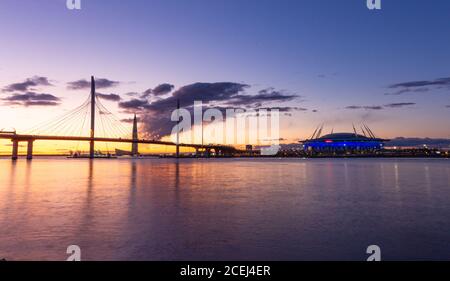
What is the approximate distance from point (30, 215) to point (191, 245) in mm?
8444

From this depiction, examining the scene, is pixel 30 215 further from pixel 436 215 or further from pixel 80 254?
pixel 436 215

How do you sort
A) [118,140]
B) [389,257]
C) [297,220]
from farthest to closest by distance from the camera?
[118,140] → [297,220] → [389,257]

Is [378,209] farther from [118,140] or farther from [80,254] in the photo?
[118,140]

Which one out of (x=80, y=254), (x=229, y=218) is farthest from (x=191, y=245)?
(x=229, y=218)

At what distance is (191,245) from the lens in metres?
8.93

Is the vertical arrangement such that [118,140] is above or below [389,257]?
above

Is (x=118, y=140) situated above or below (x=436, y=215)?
above
